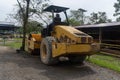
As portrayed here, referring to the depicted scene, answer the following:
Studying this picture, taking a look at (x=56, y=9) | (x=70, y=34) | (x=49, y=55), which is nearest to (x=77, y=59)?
(x=49, y=55)

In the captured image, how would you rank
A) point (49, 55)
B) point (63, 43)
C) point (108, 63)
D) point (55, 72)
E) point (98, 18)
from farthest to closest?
1. point (98, 18)
2. point (108, 63)
3. point (49, 55)
4. point (63, 43)
5. point (55, 72)

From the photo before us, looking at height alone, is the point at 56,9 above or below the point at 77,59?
above

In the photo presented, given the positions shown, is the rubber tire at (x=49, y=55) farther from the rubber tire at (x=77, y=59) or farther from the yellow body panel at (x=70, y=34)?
the rubber tire at (x=77, y=59)

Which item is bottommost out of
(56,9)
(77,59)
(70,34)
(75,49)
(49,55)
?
(77,59)

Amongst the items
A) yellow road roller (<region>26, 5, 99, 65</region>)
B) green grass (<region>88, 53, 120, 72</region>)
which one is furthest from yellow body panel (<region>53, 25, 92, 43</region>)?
green grass (<region>88, 53, 120, 72</region>)

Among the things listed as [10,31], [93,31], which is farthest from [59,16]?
[10,31]

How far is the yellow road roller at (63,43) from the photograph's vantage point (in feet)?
32.1

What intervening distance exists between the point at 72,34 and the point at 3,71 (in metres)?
3.06

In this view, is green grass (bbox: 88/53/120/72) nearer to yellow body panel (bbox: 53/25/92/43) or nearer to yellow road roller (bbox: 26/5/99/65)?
yellow road roller (bbox: 26/5/99/65)

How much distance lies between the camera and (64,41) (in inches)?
422

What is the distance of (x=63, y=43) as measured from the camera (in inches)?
393

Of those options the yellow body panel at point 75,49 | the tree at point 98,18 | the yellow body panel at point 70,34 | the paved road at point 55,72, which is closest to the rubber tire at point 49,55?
the paved road at point 55,72

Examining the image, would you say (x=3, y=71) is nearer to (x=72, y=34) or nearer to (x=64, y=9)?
(x=72, y=34)

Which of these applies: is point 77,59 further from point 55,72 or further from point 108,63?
point 55,72
